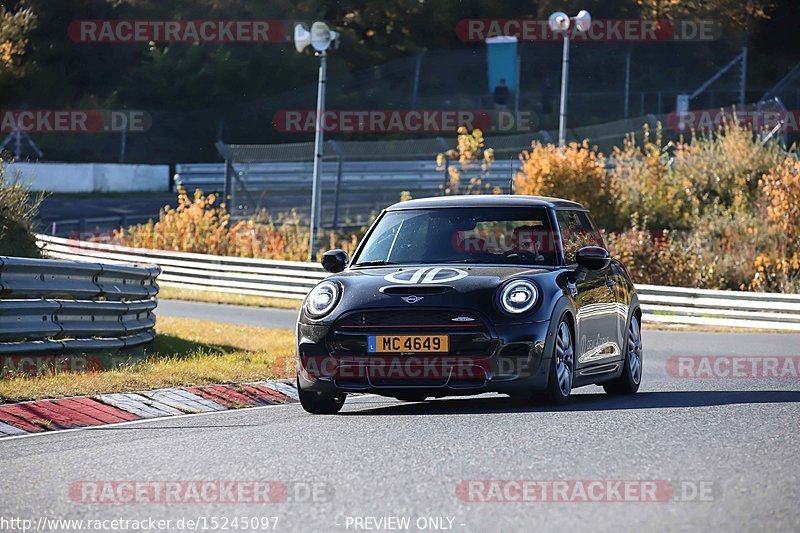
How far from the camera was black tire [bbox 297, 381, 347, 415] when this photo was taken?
10.5 m

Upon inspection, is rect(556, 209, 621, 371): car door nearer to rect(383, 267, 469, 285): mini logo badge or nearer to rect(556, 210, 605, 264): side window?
rect(556, 210, 605, 264): side window

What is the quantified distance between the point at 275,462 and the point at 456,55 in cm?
3995

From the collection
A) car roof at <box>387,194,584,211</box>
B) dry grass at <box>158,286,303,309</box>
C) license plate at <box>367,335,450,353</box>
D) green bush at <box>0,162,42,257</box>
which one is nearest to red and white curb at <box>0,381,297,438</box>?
license plate at <box>367,335,450,353</box>

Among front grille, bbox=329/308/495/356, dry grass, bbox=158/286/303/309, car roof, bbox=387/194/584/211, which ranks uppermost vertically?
car roof, bbox=387/194/584/211

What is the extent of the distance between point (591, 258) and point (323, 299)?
2.13m

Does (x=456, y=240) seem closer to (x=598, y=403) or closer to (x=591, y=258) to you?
(x=591, y=258)

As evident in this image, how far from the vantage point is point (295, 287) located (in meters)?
28.8

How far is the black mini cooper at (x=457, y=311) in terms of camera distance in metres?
9.97

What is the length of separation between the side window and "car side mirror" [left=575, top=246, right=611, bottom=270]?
122mm

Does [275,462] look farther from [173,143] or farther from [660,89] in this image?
[173,143]

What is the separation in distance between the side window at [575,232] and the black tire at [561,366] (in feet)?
2.66

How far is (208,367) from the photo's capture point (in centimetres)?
1340

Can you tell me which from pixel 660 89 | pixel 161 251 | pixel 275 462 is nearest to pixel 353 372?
pixel 275 462

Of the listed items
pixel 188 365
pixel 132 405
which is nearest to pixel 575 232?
pixel 132 405
